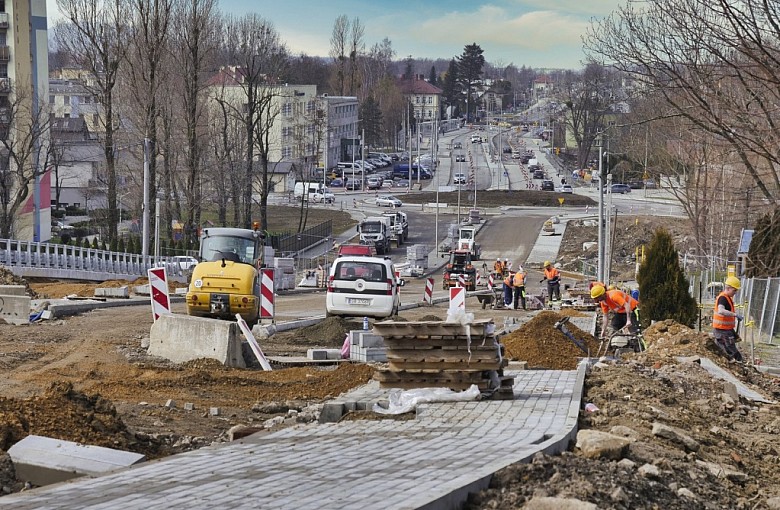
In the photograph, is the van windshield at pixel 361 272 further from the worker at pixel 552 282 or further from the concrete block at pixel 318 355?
the worker at pixel 552 282

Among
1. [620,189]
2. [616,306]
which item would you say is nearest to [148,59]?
[616,306]

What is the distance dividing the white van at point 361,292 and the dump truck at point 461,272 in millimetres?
22402

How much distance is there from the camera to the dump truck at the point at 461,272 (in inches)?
2154

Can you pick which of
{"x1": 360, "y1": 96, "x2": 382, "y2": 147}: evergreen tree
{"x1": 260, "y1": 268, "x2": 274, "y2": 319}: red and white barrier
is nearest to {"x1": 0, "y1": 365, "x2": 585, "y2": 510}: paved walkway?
{"x1": 260, "y1": 268, "x2": 274, "y2": 319}: red and white barrier

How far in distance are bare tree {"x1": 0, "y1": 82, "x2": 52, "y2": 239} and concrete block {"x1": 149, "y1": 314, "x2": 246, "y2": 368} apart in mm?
39818

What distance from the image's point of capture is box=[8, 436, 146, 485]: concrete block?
29.8 feet

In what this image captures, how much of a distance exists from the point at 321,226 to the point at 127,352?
6462cm

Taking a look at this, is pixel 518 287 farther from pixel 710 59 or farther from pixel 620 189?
pixel 620 189

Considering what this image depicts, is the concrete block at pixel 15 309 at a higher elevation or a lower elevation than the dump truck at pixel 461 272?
higher

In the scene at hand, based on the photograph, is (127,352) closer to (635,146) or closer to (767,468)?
(767,468)

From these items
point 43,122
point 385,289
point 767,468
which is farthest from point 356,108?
point 767,468

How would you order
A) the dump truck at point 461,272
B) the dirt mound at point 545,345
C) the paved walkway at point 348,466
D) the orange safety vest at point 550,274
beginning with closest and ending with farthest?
1. the paved walkway at point 348,466
2. the dirt mound at point 545,345
3. the orange safety vest at point 550,274
4. the dump truck at point 461,272

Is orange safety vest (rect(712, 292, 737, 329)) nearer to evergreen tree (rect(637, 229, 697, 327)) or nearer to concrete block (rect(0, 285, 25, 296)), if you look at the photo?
evergreen tree (rect(637, 229, 697, 327))

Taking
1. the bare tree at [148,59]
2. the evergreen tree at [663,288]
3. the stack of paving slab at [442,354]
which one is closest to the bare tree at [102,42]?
the bare tree at [148,59]
